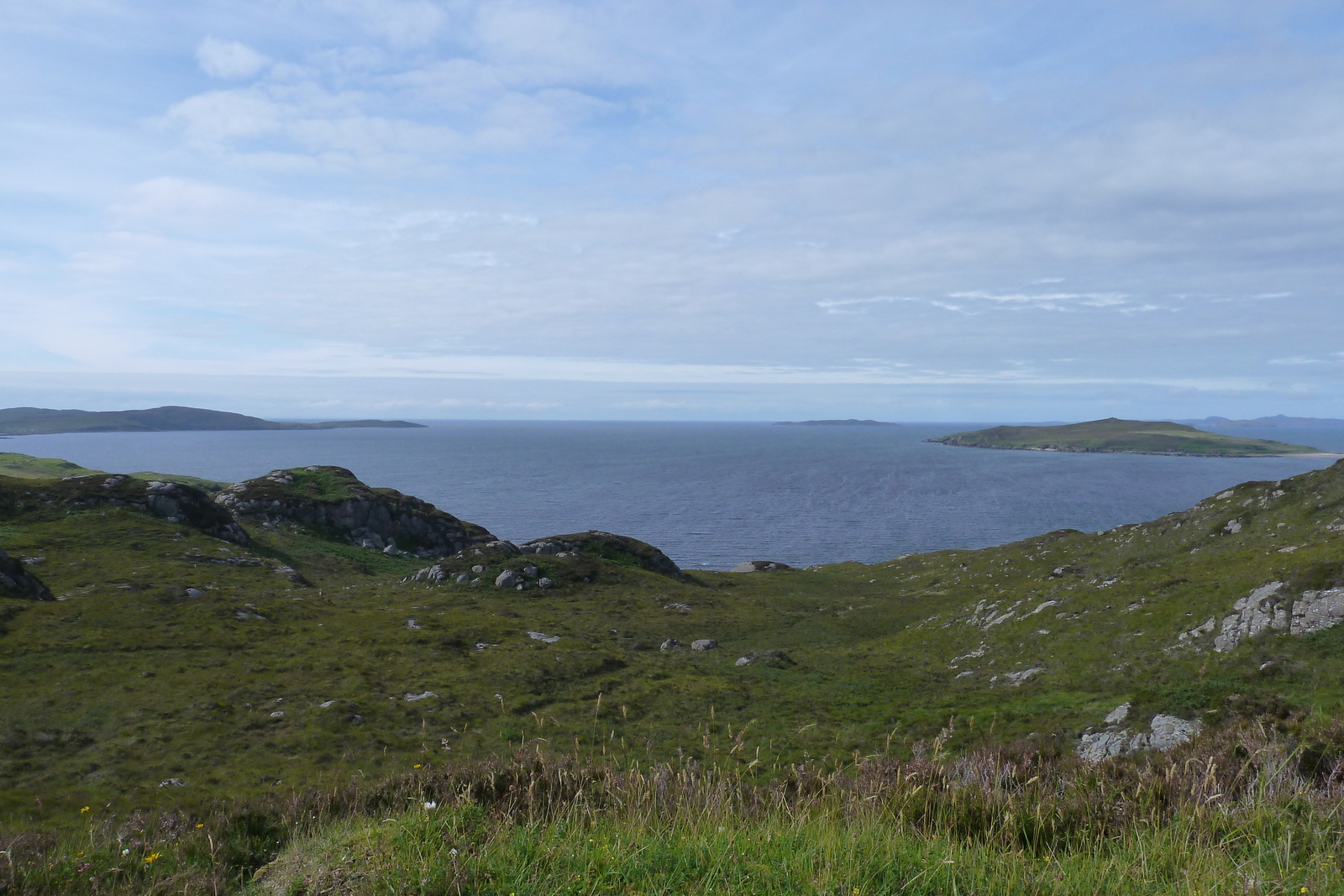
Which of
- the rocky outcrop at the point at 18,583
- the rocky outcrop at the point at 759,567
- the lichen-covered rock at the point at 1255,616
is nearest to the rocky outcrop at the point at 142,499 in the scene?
the rocky outcrop at the point at 18,583

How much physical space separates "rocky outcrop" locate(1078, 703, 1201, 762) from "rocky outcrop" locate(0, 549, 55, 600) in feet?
172

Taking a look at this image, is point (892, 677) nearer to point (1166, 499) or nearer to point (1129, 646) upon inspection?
point (1129, 646)

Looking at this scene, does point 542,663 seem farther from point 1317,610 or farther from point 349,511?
point 349,511

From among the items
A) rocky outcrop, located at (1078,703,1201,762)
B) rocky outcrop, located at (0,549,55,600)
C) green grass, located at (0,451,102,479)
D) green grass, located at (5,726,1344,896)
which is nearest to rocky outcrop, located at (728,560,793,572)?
rocky outcrop, located at (1078,703,1201,762)

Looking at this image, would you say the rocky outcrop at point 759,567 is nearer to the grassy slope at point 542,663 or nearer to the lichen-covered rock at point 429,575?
the grassy slope at point 542,663

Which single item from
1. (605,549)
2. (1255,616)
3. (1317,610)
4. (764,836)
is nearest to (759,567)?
(605,549)


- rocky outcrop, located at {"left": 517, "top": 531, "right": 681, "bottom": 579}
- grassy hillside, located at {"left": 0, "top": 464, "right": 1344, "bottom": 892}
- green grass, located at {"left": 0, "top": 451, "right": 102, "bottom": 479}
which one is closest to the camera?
grassy hillside, located at {"left": 0, "top": 464, "right": 1344, "bottom": 892}

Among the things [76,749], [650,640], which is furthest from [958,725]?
[76,749]

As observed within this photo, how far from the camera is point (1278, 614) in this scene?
24.9 metres

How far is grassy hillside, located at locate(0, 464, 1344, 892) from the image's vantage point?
68.4 feet

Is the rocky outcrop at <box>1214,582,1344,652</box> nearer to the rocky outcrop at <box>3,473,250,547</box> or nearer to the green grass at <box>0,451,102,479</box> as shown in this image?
the rocky outcrop at <box>3,473,250,547</box>

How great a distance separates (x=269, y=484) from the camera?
77562mm

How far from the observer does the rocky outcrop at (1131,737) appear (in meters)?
18.5

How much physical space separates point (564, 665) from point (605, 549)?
3467 cm
